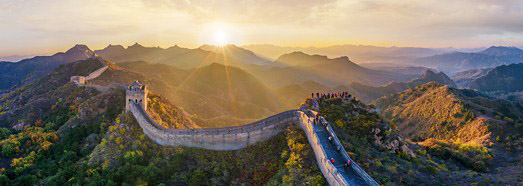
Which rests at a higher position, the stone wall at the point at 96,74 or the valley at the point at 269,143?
the stone wall at the point at 96,74

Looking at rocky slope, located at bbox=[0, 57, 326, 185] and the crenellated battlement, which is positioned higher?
the crenellated battlement

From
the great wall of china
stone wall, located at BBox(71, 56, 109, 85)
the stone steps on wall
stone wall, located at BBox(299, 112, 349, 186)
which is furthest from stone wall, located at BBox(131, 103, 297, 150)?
stone wall, located at BBox(71, 56, 109, 85)

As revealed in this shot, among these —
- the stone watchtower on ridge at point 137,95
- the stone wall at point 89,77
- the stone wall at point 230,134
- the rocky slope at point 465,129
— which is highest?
the stone wall at point 89,77

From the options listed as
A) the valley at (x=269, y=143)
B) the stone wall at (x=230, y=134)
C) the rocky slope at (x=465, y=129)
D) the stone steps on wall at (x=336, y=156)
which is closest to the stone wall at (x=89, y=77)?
the valley at (x=269, y=143)

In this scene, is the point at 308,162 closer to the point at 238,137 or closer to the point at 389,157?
the point at 238,137

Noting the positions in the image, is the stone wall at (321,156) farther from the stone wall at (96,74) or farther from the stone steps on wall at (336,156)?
the stone wall at (96,74)

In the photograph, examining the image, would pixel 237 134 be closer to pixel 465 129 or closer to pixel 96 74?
pixel 465 129

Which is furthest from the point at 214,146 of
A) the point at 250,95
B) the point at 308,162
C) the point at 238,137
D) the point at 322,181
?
the point at 250,95

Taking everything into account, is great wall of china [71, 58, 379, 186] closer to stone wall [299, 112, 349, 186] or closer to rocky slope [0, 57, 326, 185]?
stone wall [299, 112, 349, 186]

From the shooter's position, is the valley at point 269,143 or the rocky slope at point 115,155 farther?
the valley at point 269,143
